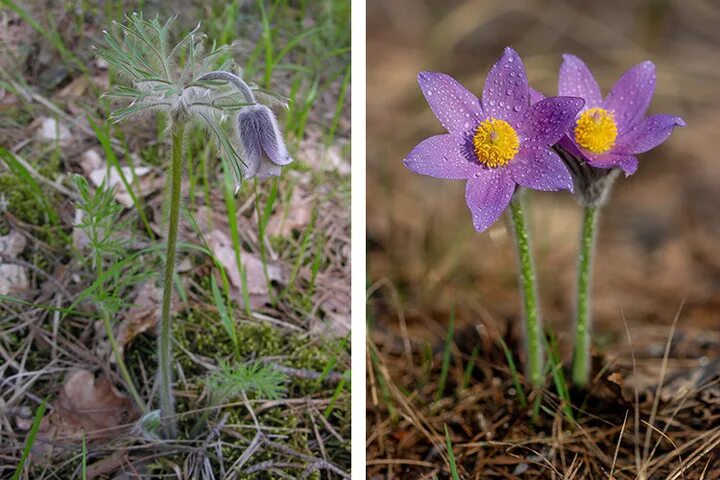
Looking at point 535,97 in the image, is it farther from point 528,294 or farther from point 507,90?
point 528,294

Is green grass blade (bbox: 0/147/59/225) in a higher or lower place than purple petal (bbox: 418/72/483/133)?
lower

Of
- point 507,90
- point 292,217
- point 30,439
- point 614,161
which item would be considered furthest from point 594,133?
point 30,439

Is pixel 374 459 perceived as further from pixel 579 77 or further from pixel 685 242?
pixel 685 242

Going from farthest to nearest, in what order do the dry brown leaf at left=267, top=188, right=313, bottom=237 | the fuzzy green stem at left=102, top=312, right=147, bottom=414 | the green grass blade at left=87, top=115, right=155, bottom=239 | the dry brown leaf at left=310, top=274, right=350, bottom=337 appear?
the dry brown leaf at left=267, top=188, right=313, bottom=237, the dry brown leaf at left=310, top=274, right=350, bottom=337, the green grass blade at left=87, top=115, right=155, bottom=239, the fuzzy green stem at left=102, top=312, right=147, bottom=414

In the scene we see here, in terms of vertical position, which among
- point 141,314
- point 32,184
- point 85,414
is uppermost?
point 32,184

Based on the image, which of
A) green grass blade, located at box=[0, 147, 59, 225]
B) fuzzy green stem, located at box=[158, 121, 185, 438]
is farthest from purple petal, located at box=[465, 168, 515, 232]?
green grass blade, located at box=[0, 147, 59, 225]

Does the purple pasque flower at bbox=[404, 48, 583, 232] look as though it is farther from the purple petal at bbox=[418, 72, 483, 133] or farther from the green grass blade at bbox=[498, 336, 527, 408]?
the green grass blade at bbox=[498, 336, 527, 408]

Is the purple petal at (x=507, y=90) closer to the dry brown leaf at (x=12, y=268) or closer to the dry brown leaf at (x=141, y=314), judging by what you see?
the dry brown leaf at (x=141, y=314)
